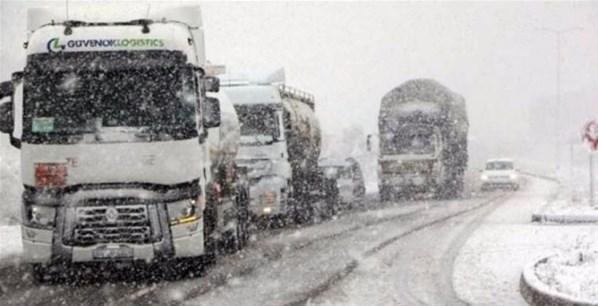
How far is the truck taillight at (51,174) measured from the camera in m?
12.3

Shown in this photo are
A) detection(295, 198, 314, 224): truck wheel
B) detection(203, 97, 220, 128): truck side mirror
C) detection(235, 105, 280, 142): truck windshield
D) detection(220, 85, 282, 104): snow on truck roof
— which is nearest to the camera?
detection(203, 97, 220, 128): truck side mirror

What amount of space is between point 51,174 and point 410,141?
2425 cm

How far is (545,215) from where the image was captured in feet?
76.1

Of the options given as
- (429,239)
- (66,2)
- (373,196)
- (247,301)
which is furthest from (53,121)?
(373,196)

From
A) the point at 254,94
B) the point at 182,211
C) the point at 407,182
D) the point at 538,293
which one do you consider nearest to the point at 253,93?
the point at 254,94

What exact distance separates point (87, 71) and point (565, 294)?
22.9ft

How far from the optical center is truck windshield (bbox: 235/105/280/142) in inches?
862

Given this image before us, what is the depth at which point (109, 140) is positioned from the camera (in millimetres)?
12484

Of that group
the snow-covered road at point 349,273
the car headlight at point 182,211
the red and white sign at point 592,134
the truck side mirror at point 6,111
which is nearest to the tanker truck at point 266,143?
the snow-covered road at point 349,273

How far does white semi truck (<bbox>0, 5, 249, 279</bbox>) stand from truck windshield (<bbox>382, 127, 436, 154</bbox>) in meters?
22.5

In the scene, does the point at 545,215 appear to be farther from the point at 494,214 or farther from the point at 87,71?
the point at 87,71

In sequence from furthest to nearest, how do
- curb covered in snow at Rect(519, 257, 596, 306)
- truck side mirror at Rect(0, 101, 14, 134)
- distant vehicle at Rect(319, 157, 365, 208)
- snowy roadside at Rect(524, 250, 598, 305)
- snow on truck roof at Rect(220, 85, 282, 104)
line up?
distant vehicle at Rect(319, 157, 365, 208)
snow on truck roof at Rect(220, 85, 282, 104)
truck side mirror at Rect(0, 101, 14, 134)
snowy roadside at Rect(524, 250, 598, 305)
curb covered in snow at Rect(519, 257, 596, 306)

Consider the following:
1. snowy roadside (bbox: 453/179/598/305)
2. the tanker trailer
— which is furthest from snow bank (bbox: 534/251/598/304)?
the tanker trailer

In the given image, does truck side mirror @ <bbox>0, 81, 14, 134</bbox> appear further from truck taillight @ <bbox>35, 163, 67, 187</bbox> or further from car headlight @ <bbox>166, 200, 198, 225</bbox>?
car headlight @ <bbox>166, 200, 198, 225</bbox>
